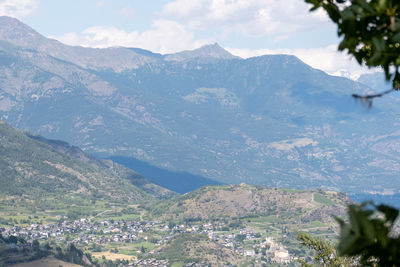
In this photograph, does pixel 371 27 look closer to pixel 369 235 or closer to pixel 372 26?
pixel 372 26

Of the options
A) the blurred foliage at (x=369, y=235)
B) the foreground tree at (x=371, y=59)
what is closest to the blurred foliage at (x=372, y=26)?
the foreground tree at (x=371, y=59)

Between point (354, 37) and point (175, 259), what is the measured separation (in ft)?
615

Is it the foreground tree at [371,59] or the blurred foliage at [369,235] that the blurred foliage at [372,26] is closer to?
the foreground tree at [371,59]

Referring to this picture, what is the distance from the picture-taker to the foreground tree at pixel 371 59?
17.3 ft

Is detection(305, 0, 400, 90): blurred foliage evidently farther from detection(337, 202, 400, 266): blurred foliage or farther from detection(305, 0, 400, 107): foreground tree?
detection(337, 202, 400, 266): blurred foliage

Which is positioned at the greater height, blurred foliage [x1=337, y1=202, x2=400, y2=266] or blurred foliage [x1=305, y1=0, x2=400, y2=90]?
blurred foliage [x1=305, y1=0, x2=400, y2=90]

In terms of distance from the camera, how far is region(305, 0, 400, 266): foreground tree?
5.28 m

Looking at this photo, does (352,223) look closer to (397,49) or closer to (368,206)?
(368,206)

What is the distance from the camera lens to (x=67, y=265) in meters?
158

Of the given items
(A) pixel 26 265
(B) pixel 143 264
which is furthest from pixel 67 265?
(B) pixel 143 264

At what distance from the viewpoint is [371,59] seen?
21.3ft

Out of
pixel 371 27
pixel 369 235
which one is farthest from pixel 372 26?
pixel 369 235

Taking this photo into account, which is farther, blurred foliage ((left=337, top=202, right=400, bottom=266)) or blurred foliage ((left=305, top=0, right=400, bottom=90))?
blurred foliage ((left=305, top=0, right=400, bottom=90))

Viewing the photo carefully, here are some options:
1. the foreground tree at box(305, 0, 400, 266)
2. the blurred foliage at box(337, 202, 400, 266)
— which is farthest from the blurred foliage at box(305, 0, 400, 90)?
the blurred foliage at box(337, 202, 400, 266)
